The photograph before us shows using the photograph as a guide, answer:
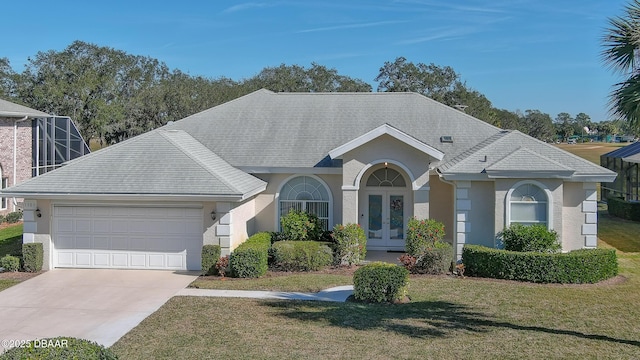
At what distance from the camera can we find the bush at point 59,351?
21.0 ft

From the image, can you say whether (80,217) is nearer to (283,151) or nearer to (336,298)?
(283,151)

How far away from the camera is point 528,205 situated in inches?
687

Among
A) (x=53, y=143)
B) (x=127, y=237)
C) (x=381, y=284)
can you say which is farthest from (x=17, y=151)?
(x=381, y=284)

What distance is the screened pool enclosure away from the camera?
31.8 m

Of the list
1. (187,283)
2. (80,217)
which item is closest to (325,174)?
(187,283)

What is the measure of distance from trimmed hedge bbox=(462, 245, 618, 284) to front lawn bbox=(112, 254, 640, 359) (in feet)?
2.90

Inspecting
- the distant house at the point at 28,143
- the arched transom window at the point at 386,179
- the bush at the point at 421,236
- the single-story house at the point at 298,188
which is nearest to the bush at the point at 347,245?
the single-story house at the point at 298,188

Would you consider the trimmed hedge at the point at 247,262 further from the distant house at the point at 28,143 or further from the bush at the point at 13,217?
the distant house at the point at 28,143

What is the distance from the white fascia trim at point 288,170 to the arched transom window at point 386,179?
4.96ft

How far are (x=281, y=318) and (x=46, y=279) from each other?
8592 mm

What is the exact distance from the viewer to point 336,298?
14.0m

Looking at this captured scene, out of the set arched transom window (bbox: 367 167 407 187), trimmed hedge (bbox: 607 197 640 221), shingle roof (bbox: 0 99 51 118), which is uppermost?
shingle roof (bbox: 0 99 51 118)

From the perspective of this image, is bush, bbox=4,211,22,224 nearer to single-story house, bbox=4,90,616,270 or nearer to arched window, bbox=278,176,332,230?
single-story house, bbox=4,90,616,270

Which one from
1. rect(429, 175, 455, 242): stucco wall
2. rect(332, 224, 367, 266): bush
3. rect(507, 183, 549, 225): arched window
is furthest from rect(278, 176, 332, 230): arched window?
rect(507, 183, 549, 225): arched window
